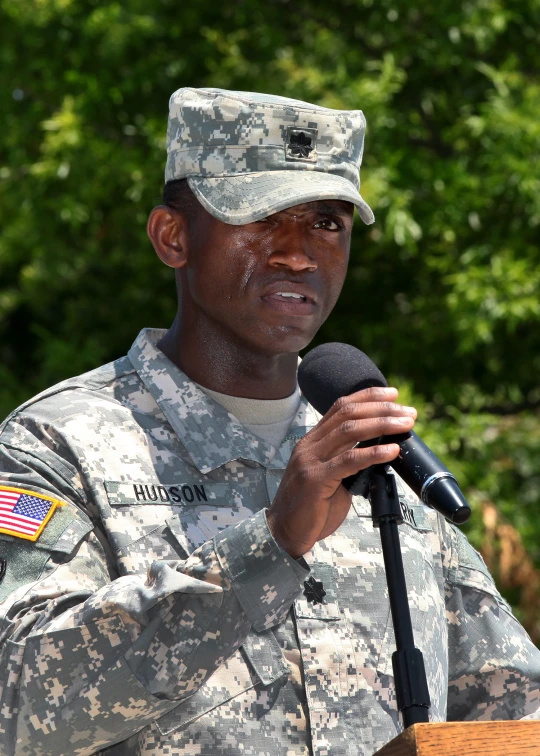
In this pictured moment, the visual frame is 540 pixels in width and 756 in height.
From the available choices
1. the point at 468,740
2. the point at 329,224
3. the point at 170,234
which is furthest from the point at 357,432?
the point at 170,234

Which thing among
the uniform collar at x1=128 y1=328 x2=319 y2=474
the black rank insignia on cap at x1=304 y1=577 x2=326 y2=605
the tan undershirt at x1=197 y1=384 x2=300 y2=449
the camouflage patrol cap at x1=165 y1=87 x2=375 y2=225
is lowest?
the black rank insignia on cap at x1=304 y1=577 x2=326 y2=605

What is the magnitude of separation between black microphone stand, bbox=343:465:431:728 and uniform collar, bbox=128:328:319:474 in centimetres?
74

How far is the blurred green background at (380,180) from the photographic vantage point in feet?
22.7

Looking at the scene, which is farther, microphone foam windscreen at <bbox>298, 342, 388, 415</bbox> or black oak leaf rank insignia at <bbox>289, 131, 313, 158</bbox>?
black oak leaf rank insignia at <bbox>289, 131, 313, 158</bbox>

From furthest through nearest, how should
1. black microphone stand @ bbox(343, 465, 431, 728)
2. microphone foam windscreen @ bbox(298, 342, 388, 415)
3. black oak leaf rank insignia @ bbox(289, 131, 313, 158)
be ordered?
black oak leaf rank insignia @ bbox(289, 131, 313, 158)
microphone foam windscreen @ bbox(298, 342, 388, 415)
black microphone stand @ bbox(343, 465, 431, 728)

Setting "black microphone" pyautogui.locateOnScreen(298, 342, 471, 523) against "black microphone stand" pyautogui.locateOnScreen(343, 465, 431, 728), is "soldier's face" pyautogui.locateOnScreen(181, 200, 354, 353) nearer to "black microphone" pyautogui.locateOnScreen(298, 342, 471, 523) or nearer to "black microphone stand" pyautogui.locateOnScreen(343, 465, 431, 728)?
"black microphone" pyautogui.locateOnScreen(298, 342, 471, 523)

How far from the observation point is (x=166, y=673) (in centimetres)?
229

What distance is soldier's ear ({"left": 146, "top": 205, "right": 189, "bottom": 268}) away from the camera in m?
3.20

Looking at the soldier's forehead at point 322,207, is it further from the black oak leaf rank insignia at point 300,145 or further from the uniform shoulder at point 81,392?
the uniform shoulder at point 81,392

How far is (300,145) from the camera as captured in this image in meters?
3.07

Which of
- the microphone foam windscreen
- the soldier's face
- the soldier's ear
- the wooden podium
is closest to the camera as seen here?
the wooden podium

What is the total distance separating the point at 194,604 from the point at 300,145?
1222 millimetres

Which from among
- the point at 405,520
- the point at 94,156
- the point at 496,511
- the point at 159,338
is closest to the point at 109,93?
the point at 94,156

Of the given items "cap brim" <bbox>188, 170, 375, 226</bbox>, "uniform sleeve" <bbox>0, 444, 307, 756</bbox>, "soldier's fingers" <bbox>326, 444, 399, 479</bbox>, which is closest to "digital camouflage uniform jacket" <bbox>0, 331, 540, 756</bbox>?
"uniform sleeve" <bbox>0, 444, 307, 756</bbox>
